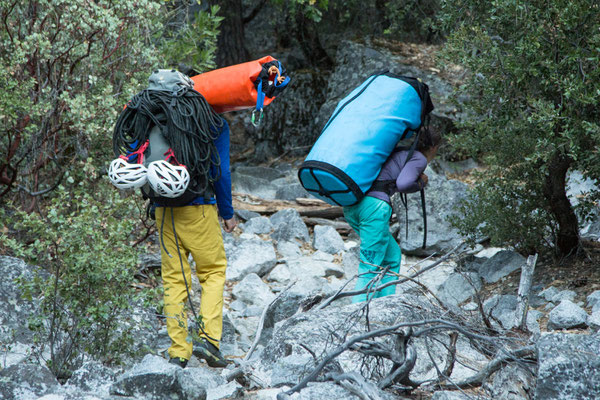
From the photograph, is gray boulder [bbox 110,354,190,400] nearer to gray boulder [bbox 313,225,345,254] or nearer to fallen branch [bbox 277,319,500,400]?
fallen branch [bbox 277,319,500,400]

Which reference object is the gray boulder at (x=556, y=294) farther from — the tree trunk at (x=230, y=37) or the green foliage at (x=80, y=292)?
the tree trunk at (x=230, y=37)

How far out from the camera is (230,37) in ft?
41.1

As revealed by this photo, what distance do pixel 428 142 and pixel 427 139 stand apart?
2cm

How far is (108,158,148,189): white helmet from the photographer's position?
4.02 m

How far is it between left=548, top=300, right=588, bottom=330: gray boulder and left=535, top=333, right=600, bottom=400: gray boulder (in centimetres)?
169

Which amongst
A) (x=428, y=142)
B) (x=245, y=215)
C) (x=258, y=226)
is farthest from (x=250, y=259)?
(x=428, y=142)

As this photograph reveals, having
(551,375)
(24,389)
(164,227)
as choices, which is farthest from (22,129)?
(551,375)

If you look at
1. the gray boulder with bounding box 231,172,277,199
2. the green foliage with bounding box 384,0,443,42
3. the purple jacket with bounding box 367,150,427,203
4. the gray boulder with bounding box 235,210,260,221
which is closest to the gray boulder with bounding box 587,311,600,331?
the purple jacket with bounding box 367,150,427,203

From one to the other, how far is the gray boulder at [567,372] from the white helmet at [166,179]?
2.24m

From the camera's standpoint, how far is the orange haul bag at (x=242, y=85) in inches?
176

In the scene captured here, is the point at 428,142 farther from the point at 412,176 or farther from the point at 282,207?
the point at 282,207

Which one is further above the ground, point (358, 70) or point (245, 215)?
point (358, 70)

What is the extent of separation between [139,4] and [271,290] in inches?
118

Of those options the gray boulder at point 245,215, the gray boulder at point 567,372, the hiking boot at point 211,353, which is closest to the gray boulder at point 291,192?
the gray boulder at point 245,215
